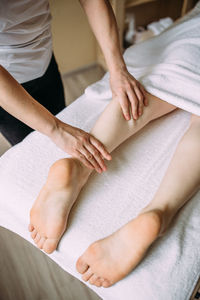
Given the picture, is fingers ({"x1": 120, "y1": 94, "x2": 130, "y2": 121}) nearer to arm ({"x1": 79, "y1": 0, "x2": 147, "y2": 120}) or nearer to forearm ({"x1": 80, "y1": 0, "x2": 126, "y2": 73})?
arm ({"x1": 79, "y1": 0, "x2": 147, "y2": 120})

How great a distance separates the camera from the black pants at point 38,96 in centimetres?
98

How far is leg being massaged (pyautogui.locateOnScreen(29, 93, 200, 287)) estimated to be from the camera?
651mm

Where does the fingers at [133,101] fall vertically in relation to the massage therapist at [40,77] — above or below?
below

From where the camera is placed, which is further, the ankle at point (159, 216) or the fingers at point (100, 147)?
the fingers at point (100, 147)

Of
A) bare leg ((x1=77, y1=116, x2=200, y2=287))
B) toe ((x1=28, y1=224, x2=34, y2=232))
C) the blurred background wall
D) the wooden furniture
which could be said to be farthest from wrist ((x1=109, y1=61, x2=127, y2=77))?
the wooden furniture

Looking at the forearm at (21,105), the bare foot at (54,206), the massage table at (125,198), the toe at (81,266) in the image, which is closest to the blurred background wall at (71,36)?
the massage table at (125,198)

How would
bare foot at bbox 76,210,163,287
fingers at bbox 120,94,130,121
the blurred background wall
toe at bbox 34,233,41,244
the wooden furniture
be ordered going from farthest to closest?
the wooden furniture
the blurred background wall
fingers at bbox 120,94,130,121
toe at bbox 34,233,41,244
bare foot at bbox 76,210,163,287

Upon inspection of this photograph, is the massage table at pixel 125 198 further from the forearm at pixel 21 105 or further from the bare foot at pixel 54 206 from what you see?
the forearm at pixel 21 105

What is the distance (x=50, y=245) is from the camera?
0.72 m

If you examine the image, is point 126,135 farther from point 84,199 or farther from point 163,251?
point 163,251

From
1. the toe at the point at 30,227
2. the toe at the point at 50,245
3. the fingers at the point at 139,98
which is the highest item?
the fingers at the point at 139,98

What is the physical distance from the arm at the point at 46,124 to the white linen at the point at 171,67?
320mm

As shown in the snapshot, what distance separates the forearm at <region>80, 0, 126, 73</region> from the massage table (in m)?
0.13

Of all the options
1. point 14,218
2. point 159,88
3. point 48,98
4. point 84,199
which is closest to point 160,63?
point 159,88
